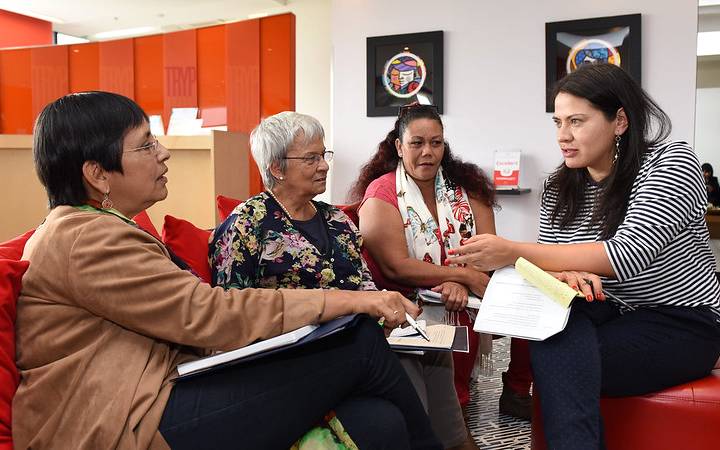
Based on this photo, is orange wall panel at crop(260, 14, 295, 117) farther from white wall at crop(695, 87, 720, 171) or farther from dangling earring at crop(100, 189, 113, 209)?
dangling earring at crop(100, 189, 113, 209)

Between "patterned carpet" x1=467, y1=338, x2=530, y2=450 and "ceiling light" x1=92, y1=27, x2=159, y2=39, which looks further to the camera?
"ceiling light" x1=92, y1=27, x2=159, y2=39

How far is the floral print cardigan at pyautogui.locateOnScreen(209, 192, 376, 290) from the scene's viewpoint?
183 cm

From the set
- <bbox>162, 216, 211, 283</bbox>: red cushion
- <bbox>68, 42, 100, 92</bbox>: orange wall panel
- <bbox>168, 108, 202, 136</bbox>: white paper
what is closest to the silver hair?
<bbox>162, 216, 211, 283</bbox>: red cushion

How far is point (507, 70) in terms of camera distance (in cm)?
410

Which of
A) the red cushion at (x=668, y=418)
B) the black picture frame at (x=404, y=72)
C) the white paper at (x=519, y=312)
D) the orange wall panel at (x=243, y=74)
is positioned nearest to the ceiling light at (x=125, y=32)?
the orange wall panel at (x=243, y=74)

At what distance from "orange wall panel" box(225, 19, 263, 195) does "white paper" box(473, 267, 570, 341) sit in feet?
18.0

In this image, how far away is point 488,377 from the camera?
300 centimetres

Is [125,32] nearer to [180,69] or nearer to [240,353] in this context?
[180,69]

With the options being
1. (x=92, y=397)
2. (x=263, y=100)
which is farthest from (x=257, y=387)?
(x=263, y=100)

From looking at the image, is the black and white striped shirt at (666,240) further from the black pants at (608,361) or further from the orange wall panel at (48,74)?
the orange wall panel at (48,74)

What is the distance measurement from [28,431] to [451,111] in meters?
3.54

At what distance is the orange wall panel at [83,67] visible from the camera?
800cm

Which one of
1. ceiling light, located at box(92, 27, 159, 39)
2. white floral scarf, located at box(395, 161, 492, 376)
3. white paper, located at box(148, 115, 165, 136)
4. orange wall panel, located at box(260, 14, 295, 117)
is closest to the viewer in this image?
white floral scarf, located at box(395, 161, 492, 376)

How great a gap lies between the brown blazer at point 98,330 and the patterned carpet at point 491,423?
4.52 feet
